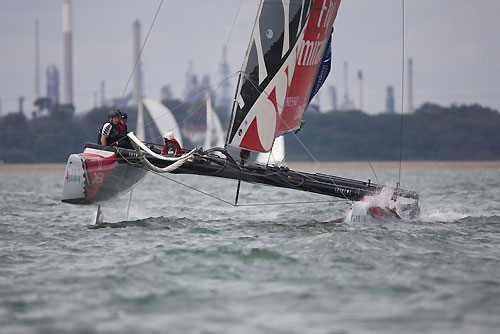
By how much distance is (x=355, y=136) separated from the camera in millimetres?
72875

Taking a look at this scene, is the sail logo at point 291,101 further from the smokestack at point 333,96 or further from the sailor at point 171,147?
the smokestack at point 333,96

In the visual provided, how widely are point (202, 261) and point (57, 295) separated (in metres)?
1.52

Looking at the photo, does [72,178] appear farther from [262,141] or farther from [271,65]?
[271,65]

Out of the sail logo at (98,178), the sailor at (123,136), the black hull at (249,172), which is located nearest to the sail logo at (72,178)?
the sail logo at (98,178)

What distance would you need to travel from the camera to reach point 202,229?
8.70 m

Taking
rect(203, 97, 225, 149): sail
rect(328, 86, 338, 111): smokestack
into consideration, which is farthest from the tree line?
rect(328, 86, 338, 111): smokestack

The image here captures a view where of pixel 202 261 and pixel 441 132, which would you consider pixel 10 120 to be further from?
pixel 202 261

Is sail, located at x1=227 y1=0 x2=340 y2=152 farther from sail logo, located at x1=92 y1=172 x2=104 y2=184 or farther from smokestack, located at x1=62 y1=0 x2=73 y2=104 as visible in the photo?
smokestack, located at x1=62 y1=0 x2=73 y2=104

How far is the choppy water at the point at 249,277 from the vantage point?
444cm

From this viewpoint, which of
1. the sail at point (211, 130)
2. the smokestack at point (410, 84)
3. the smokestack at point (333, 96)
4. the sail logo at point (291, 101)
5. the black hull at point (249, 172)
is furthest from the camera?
the smokestack at point (333, 96)

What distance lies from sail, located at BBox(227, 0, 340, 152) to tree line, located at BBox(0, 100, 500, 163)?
55997mm

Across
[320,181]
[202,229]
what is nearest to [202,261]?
[202,229]

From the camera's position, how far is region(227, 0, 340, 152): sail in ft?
29.0

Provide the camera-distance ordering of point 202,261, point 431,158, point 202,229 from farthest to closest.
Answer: point 431,158, point 202,229, point 202,261
